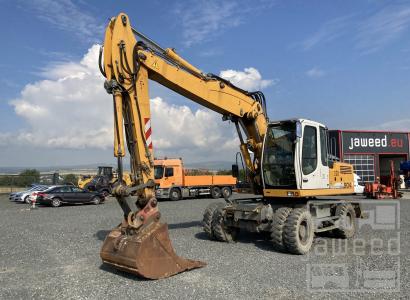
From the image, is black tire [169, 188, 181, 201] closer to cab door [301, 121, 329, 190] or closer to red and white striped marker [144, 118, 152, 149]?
cab door [301, 121, 329, 190]

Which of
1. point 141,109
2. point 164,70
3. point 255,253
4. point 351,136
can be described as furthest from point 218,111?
point 351,136

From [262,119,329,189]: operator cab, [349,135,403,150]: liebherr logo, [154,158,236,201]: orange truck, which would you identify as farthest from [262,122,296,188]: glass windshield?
[349,135,403,150]: liebherr logo

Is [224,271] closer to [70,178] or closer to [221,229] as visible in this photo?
[221,229]

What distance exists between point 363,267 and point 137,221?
14.5 ft

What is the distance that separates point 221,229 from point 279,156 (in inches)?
92.9

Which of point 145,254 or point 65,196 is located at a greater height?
point 65,196

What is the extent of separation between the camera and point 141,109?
8.46 metres

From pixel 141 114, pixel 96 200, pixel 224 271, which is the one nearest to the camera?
pixel 224 271

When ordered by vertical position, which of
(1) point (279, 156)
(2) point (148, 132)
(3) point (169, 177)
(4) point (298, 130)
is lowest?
(3) point (169, 177)

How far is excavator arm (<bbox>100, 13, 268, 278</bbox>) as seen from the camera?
723cm

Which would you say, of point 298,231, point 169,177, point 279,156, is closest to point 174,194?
point 169,177

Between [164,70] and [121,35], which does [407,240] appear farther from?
[121,35]

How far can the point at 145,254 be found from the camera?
23.1 ft

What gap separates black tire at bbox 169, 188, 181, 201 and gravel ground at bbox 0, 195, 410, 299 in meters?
15.4
